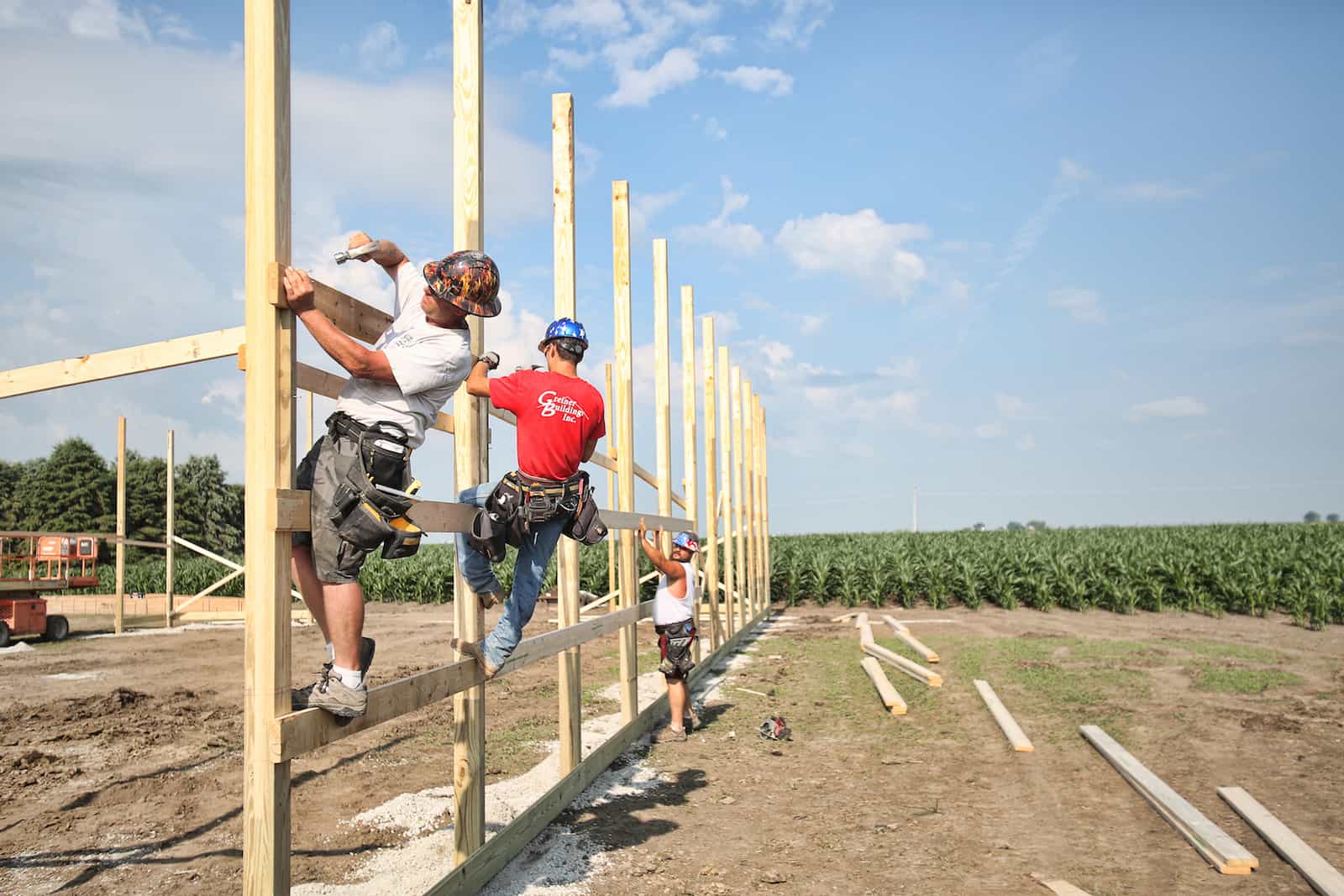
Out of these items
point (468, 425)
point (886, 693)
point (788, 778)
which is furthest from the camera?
point (886, 693)

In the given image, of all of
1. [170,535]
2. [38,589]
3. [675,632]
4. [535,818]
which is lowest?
[535,818]

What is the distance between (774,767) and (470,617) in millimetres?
3872

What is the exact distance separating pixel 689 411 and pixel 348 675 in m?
9.07

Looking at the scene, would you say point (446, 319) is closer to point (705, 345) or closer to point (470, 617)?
point (470, 617)

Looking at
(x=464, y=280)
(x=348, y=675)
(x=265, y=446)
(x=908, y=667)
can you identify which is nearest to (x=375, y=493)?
(x=265, y=446)

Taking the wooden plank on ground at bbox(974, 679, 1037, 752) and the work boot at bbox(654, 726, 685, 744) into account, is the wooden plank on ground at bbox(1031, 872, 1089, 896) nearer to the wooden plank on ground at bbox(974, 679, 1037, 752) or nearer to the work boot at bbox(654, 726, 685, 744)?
the wooden plank on ground at bbox(974, 679, 1037, 752)

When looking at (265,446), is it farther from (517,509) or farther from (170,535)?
(170,535)

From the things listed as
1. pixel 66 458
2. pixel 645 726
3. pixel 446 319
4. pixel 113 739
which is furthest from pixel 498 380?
pixel 66 458

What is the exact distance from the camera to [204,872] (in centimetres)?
497

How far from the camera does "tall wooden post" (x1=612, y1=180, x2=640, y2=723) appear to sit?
26.3ft

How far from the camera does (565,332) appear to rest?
5031 millimetres

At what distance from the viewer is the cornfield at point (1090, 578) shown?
20.8 m

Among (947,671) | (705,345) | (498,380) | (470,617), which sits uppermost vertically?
(705,345)

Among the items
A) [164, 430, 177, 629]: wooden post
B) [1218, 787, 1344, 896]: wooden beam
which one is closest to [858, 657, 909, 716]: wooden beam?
[1218, 787, 1344, 896]: wooden beam
